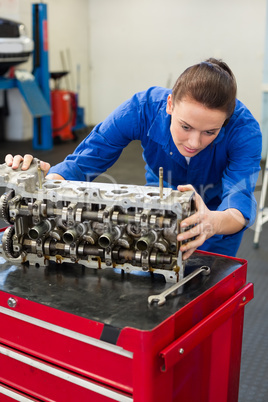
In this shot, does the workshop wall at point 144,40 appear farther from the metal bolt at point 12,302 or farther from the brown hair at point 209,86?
the metal bolt at point 12,302

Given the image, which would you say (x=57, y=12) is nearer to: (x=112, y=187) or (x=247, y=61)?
(x=247, y=61)

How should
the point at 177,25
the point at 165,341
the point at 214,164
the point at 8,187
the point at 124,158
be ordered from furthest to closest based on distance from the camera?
the point at 177,25 < the point at 124,158 < the point at 214,164 < the point at 8,187 < the point at 165,341

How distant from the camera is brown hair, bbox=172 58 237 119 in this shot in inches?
45.8

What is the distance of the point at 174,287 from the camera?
1.02 meters

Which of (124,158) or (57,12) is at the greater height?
(57,12)

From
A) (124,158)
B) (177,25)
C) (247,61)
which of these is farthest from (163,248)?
(177,25)

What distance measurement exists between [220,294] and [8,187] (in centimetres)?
59

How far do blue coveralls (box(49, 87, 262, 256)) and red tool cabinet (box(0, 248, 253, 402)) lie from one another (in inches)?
12.9

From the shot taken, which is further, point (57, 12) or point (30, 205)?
point (57, 12)

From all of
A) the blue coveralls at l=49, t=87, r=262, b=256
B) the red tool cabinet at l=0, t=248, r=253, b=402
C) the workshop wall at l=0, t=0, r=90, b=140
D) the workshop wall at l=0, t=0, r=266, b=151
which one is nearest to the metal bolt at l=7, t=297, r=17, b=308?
the red tool cabinet at l=0, t=248, r=253, b=402

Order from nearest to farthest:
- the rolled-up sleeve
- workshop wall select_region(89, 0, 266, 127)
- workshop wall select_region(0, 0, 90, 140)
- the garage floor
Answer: the rolled-up sleeve, the garage floor, workshop wall select_region(0, 0, 90, 140), workshop wall select_region(89, 0, 266, 127)

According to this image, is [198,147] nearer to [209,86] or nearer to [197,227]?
[209,86]

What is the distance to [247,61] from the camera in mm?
6145

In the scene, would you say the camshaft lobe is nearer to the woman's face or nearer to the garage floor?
the woman's face
